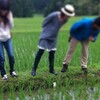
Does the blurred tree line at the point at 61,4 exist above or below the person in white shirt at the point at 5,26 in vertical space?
above

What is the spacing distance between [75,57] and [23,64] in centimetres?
142

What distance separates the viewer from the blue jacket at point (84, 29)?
5.33 metres

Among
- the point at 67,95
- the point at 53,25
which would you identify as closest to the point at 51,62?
the point at 53,25

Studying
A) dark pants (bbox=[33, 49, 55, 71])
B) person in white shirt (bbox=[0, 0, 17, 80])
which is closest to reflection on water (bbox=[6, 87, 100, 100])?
dark pants (bbox=[33, 49, 55, 71])

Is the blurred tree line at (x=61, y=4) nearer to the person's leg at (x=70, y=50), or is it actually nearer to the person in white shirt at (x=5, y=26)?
the person's leg at (x=70, y=50)

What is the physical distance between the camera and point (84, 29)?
538 centimetres

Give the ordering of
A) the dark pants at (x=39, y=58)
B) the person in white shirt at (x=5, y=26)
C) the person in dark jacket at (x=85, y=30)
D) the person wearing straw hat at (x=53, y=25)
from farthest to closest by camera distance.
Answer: the dark pants at (x=39, y=58), the person in dark jacket at (x=85, y=30), the person wearing straw hat at (x=53, y=25), the person in white shirt at (x=5, y=26)

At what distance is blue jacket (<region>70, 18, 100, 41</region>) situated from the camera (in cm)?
533

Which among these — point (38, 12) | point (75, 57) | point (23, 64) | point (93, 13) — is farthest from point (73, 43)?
point (38, 12)

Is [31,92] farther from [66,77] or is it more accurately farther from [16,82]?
[66,77]

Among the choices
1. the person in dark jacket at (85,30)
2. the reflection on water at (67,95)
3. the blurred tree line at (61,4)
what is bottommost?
the reflection on water at (67,95)

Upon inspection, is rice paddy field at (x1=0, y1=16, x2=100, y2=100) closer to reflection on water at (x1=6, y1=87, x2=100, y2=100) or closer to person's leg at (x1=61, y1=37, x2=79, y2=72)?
reflection on water at (x1=6, y1=87, x2=100, y2=100)

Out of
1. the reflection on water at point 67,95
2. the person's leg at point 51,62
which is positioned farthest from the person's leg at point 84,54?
the reflection on water at point 67,95

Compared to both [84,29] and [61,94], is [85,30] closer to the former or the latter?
[84,29]
